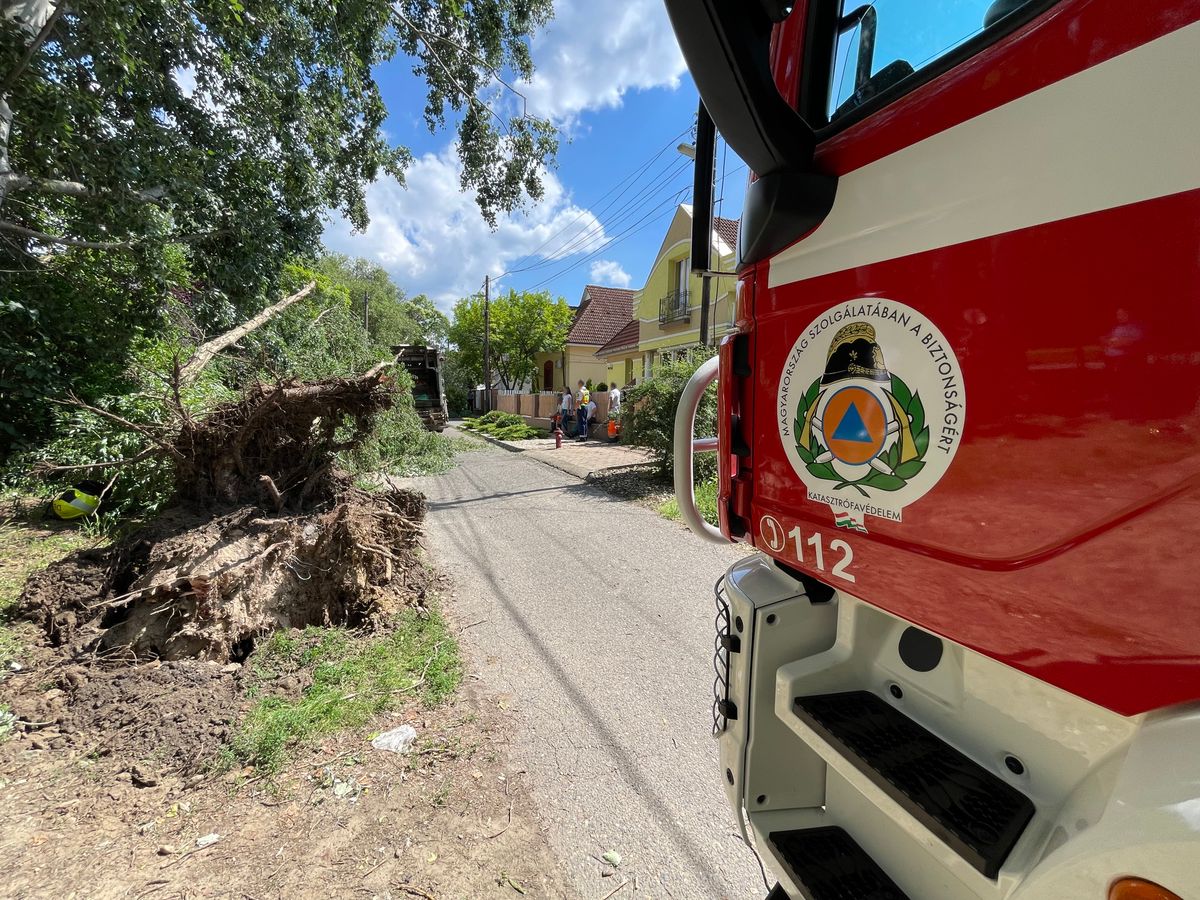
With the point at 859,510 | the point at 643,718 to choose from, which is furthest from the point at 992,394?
the point at 643,718

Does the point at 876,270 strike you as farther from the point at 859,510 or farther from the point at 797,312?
the point at 859,510

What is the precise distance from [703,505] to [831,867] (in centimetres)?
583

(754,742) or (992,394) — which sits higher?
(992,394)

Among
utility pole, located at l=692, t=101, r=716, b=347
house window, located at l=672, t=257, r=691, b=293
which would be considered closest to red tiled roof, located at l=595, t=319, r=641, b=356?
house window, located at l=672, t=257, r=691, b=293

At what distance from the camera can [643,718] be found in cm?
293

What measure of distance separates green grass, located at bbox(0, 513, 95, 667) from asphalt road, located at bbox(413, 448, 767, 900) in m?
2.76

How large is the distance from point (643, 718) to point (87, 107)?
24.2ft

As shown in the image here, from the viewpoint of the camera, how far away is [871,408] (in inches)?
45.6

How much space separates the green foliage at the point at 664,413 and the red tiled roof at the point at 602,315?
748 inches

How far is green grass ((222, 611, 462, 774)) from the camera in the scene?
2.58m

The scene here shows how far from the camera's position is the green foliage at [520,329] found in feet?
103

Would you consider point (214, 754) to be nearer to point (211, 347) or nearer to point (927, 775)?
point (927, 775)

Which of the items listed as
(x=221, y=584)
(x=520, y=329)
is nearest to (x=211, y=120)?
(x=221, y=584)

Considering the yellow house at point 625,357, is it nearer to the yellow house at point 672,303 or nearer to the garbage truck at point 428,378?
the yellow house at point 672,303
